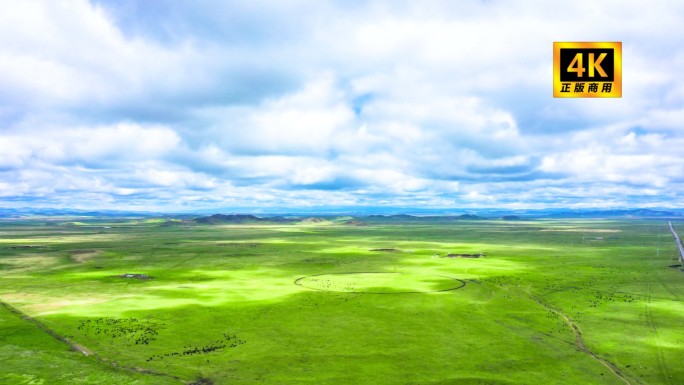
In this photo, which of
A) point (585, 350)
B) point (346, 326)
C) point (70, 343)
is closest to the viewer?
point (585, 350)

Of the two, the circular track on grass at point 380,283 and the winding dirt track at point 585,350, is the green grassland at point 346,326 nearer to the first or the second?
the winding dirt track at point 585,350

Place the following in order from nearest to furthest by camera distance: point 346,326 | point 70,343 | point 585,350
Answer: point 585,350 → point 70,343 → point 346,326

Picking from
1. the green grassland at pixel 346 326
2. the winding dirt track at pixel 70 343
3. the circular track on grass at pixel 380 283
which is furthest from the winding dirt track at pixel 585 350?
the winding dirt track at pixel 70 343

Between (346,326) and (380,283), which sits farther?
(380,283)

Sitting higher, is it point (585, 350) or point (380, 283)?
point (380, 283)

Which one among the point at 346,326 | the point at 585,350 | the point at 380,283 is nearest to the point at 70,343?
the point at 346,326

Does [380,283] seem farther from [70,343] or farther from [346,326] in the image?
[70,343]

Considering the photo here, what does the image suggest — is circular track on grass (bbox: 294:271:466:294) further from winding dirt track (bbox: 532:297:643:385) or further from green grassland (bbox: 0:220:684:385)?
winding dirt track (bbox: 532:297:643:385)

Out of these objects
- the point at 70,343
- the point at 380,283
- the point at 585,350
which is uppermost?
the point at 380,283

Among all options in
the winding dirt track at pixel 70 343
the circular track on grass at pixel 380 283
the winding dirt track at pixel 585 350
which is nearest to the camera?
the winding dirt track at pixel 585 350
